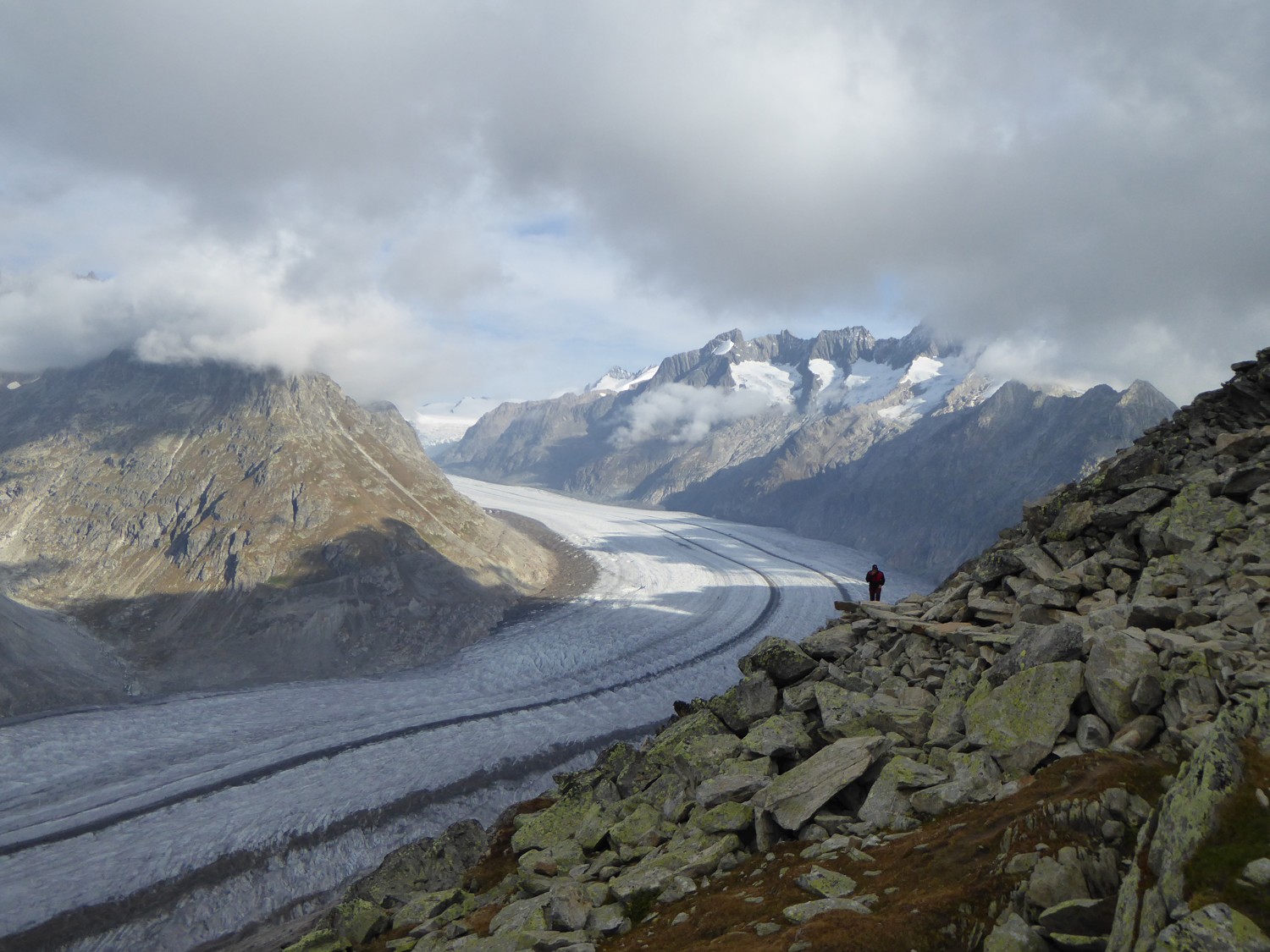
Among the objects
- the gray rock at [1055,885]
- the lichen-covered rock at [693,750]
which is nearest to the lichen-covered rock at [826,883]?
the gray rock at [1055,885]

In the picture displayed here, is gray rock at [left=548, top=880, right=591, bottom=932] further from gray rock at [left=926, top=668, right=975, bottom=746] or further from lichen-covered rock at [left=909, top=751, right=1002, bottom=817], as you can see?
gray rock at [left=926, top=668, right=975, bottom=746]

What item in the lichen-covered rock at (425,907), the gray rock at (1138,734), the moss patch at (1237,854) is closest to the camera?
the moss patch at (1237,854)

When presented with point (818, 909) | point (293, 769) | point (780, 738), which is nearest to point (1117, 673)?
point (818, 909)

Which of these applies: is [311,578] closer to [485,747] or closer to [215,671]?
[215,671]

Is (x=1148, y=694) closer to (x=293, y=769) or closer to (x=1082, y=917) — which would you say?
(x=1082, y=917)

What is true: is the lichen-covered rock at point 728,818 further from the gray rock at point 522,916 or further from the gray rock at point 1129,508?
the gray rock at point 1129,508

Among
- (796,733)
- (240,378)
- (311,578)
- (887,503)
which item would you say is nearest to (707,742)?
(796,733)
